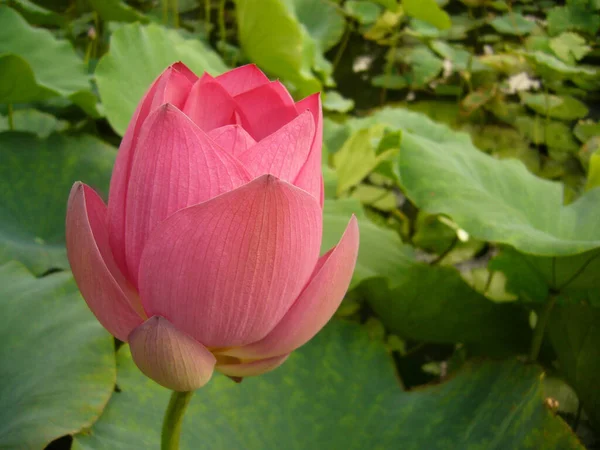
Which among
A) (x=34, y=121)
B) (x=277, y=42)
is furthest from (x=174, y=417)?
(x=277, y=42)

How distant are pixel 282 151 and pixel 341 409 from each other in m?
0.35

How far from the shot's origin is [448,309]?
0.70 metres

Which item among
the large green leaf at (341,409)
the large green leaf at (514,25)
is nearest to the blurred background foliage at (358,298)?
the large green leaf at (341,409)

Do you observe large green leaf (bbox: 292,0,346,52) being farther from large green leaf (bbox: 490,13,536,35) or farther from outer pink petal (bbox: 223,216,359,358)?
outer pink petal (bbox: 223,216,359,358)

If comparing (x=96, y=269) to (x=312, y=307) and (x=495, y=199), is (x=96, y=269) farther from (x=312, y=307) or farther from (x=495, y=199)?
(x=495, y=199)

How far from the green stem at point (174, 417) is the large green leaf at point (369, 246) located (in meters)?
0.34

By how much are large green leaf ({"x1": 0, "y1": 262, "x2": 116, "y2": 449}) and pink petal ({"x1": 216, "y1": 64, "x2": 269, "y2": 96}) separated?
0.27 m

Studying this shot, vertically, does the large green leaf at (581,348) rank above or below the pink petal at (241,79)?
below

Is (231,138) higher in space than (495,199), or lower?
higher

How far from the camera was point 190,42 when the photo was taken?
1152 mm

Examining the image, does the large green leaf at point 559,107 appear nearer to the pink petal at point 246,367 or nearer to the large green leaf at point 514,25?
the large green leaf at point 514,25

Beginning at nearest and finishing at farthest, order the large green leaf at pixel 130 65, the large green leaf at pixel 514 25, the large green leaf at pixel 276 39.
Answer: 1. the large green leaf at pixel 130 65
2. the large green leaf at pixel 276 39
3. the large green leaf at pixel 514 25

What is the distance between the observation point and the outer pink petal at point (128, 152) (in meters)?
0.30

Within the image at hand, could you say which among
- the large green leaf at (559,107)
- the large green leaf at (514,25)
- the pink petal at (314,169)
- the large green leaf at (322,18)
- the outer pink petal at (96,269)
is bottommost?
the large green leaf at (559,107)
